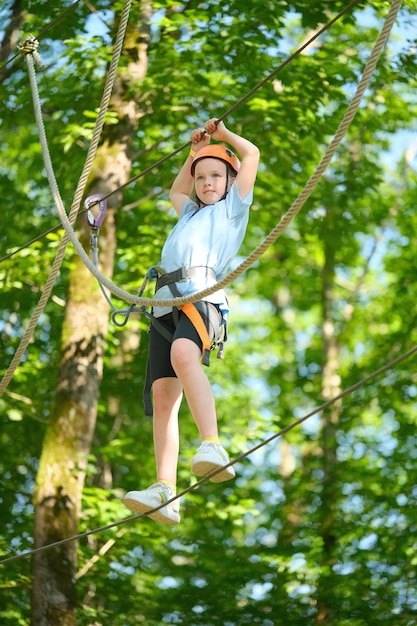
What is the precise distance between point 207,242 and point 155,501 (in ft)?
3.14

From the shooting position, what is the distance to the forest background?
6.95 meters

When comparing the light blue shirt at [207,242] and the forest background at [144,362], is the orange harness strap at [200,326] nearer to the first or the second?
the light blue shirt at [207,242]

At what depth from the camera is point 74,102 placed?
7.89 m

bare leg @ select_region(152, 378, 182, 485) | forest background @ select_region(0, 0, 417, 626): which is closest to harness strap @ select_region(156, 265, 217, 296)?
bare leg @ select_region(152, 378, 182, 485)

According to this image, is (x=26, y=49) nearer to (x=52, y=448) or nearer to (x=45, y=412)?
(x=52, y=448)

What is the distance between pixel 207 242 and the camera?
3654 millimetres

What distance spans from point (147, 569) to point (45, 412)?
164cm

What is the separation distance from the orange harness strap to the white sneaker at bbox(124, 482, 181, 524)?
0.48 metres

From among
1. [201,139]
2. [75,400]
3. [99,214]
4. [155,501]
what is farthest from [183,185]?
[75,400]

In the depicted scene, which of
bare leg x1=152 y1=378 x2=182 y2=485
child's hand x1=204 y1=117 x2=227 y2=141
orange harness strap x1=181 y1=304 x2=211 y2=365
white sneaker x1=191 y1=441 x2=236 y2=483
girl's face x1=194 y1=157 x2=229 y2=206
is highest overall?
child's hand x1=204 y1=117 x2=227 y2=141

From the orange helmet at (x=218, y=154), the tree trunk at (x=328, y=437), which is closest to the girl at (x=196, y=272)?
the orange helmet at (x=218, y=154)

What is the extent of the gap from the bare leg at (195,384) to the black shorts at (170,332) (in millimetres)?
110

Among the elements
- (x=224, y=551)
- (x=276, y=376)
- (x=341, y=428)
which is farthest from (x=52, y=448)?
(x=276, y=376)

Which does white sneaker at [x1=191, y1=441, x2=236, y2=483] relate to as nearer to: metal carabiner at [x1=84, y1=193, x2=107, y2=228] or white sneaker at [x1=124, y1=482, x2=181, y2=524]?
white sneaker at [x1=124, y1=482, x2=181, y2=524]
